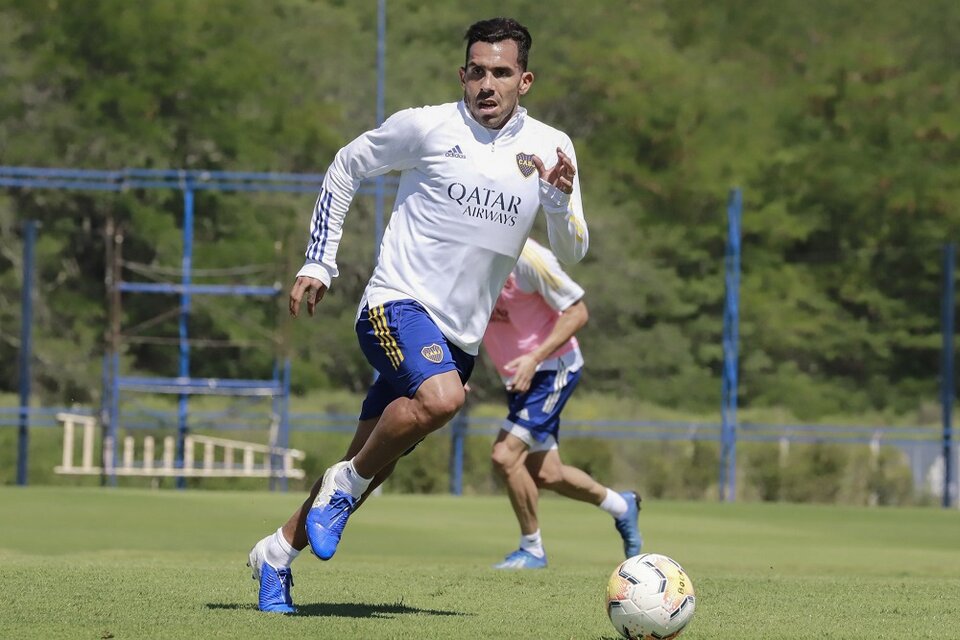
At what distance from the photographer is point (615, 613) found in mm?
5766

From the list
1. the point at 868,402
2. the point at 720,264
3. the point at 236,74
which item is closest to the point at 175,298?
the point at 236,74

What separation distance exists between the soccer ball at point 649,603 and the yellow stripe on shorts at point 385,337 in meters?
1.08

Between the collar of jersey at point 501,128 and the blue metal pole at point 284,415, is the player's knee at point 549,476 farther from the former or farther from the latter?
the blue metal pole at point 284,415

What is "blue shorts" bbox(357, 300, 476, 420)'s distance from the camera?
6.07 metres

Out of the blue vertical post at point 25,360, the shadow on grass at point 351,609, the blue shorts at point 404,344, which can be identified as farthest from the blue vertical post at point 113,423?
the blue shorts at point 404,344

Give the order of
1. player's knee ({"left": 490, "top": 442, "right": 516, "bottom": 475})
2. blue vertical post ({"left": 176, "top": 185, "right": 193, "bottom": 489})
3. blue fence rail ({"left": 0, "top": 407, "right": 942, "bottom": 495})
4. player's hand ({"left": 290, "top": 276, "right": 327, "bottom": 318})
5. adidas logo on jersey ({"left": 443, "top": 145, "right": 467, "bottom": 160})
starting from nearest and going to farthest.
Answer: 1. player's hand ({"left": 290, "top": 276, "right": 327, "bottom": 318})
2. adidas logo on jersey ({"left": 443, "top": 145, "right": 467, "bottom": 160})
3. player's knee ({"left": 490, "top": 442, "right": 516, "bottom": 475})
4. blue vertical post ({"left": 176, "top": 185, "right": 193, "bottom": 489})
5. blue fence rail ({"left": 0, "top": 407, "right": 942, "bottom": 495})

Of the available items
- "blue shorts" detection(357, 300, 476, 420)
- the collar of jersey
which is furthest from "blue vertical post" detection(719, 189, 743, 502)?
"blue shorts" detection(357, 300, 476, 420)

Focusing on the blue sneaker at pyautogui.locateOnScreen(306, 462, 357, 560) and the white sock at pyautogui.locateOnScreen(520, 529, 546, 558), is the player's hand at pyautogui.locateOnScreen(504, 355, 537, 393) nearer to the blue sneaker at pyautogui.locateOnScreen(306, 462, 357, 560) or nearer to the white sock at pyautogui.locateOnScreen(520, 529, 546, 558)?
the white sock at pyautogui.locateOnScreen(520, 529, 546, 558)

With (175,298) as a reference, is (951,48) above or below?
above

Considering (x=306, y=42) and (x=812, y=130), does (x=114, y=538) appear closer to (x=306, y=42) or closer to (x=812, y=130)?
(x=306, y=42)

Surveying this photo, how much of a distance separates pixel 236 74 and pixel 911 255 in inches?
493

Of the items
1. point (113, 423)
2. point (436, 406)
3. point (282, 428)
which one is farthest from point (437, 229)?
point (282, 428)

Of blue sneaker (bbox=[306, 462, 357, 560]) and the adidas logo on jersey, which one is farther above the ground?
the adidas logo on jersey

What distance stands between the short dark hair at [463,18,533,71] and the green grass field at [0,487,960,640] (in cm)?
209
